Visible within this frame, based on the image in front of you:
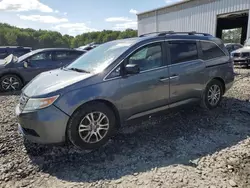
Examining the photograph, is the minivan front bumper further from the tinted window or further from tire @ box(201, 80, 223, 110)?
the tinted window

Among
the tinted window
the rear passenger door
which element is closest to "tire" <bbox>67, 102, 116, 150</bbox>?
the rear passenger door

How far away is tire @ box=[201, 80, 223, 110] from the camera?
4977 millimetres

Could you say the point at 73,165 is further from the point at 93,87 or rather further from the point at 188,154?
the point at 188,154

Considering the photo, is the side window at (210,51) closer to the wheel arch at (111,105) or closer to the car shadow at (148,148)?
the car shadow at (148,148)

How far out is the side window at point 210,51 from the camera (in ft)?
16.2

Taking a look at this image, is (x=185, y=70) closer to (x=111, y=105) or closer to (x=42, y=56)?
(x=111, y=105)

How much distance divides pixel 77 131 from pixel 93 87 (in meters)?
0.68

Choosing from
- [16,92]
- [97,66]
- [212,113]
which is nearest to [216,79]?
[212,113]

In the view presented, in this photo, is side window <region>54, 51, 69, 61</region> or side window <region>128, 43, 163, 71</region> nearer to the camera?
side window <region>128, 43, 163, 71</region>

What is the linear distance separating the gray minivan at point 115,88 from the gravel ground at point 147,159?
30cm

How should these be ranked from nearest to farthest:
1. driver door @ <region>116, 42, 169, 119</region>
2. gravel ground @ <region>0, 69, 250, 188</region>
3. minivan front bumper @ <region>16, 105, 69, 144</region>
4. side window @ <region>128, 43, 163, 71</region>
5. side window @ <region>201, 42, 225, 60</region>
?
1. gravel ground @ <region>0, 69, 250, 188</region>
2. minivan front bumper @ <region>16, 105, 69, 144</region>
3. driver door @ <region>116, 42, 169, 119</region>
4. side window @ <region>128, 43, 163, 71</region>
5. side window @ <region>201, 42, 225, 60</region>

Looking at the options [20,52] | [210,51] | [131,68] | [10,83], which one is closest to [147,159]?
[131,68]

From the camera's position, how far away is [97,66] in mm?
3900

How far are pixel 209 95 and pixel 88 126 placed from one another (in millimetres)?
2820
